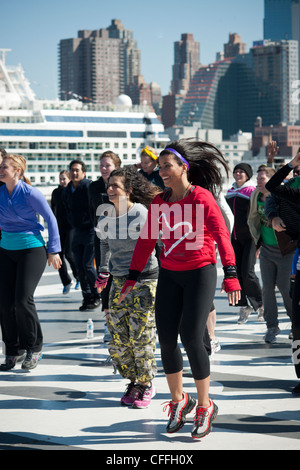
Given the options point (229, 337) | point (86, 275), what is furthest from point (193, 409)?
point (86, 275)

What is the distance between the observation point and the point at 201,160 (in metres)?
5.50

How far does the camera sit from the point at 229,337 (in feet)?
28.8

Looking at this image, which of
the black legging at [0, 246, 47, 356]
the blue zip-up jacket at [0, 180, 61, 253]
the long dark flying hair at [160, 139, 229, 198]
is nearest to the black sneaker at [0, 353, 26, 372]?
the black legging at [0, 246, 47, 356]

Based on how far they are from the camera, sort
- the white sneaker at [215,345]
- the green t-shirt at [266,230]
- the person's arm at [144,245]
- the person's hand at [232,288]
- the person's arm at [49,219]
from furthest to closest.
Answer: the green t-shirt at [266,230]
the white sneaker at [215,345]
the person's arm at [49,219]
the person's arm at [144,245]
the person's hand at [232,288]

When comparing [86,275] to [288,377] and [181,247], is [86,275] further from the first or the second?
[181,247]

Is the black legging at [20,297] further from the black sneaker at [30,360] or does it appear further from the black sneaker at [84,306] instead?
the black sneaker at [84,306]

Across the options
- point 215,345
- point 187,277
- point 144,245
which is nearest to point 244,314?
point 215,345

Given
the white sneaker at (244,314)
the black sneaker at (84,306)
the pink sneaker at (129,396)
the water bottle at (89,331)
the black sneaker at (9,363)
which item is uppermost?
the pink sneaker at (129,396)

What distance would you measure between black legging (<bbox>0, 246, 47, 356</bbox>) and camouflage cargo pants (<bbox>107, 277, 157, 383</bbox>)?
1.26 meters

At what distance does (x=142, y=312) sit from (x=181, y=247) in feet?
3.74

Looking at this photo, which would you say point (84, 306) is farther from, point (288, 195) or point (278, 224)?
point (288, 195)

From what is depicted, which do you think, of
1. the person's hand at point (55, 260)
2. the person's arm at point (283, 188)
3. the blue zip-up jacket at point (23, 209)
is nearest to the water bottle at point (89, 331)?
the person's hand at point (55, 260)

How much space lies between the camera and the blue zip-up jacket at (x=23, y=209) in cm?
712

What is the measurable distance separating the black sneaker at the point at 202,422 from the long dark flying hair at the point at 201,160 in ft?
5.16
